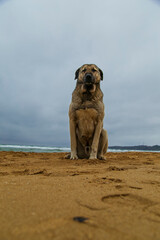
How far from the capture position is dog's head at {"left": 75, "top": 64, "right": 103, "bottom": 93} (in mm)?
3916

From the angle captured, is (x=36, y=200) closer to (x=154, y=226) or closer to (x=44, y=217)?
(x=44, y=217)

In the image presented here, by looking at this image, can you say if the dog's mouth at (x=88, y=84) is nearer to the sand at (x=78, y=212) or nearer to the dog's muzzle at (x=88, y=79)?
the dog's muzzle at (x=88, y=79)

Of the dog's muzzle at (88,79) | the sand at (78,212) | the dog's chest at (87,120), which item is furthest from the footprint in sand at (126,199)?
the dog's muzzle at (88,79)

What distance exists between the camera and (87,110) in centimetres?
397

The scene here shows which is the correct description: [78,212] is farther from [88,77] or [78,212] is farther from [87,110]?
[88,77]

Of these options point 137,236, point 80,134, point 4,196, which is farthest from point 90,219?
point 80,134

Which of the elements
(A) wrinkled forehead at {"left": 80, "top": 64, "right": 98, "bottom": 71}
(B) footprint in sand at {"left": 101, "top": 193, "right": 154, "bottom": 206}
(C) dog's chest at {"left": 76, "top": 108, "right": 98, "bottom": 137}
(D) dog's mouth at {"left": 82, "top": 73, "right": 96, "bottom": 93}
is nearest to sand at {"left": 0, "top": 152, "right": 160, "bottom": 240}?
(B) footprint in sand at {"left": 101, "top": 193, "right": 154, "bottom": 206}

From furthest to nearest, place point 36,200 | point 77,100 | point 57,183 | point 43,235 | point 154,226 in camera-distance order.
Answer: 1. point 77,100
2. point 57,183
3. point 36,200
4. point 154,226
5. point 43,235

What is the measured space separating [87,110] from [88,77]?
754mm

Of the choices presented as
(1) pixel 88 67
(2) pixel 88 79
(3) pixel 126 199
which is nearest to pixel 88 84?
(2) pixel 88 79

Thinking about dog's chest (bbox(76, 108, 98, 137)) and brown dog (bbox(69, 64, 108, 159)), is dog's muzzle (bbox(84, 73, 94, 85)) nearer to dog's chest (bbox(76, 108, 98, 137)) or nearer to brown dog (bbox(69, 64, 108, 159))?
brown dog (bbox(69, 64, 108, 159))

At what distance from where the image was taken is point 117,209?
36.4 inches

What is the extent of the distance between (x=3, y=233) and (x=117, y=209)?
57 centimetres

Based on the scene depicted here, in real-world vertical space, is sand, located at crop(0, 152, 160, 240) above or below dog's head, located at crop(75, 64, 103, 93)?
below
